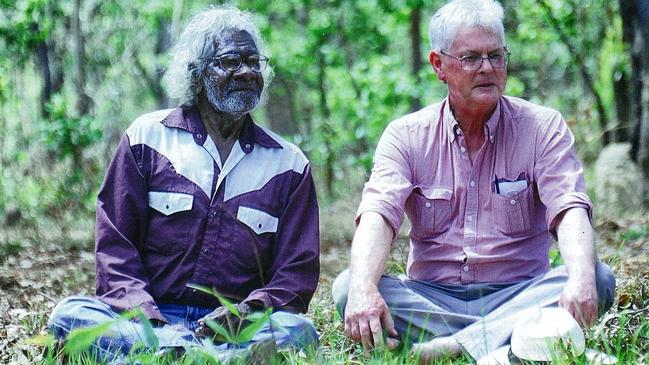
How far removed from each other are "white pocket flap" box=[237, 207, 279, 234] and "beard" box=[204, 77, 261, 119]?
1.53ft

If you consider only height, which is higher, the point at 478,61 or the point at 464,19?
the point at 464,19

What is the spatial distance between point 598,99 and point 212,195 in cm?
795

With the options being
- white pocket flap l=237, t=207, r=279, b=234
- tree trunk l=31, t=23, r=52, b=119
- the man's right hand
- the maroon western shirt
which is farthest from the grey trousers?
tree trunk l=31, t=23, r=52, b=119

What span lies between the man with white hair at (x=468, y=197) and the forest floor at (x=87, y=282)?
359 mm

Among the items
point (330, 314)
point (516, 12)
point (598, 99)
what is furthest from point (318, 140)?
point (330, 314)

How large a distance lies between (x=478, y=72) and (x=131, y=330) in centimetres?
185

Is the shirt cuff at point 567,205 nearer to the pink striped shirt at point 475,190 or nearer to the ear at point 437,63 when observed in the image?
the pink striped shirt at point 475,190

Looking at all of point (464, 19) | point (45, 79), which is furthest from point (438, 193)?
point (45, 79)

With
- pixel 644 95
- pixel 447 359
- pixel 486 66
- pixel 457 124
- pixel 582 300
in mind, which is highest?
pixel 486 66

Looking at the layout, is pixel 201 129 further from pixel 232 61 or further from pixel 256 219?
pixel 256 219

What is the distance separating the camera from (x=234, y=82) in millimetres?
4344

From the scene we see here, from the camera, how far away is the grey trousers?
3.67 metres

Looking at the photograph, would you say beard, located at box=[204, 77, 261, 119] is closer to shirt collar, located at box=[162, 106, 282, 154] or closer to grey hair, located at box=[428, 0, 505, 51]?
shirt collar, located at box=[162, 106, 282, 154]

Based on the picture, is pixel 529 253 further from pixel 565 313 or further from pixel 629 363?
pixel 629 363
